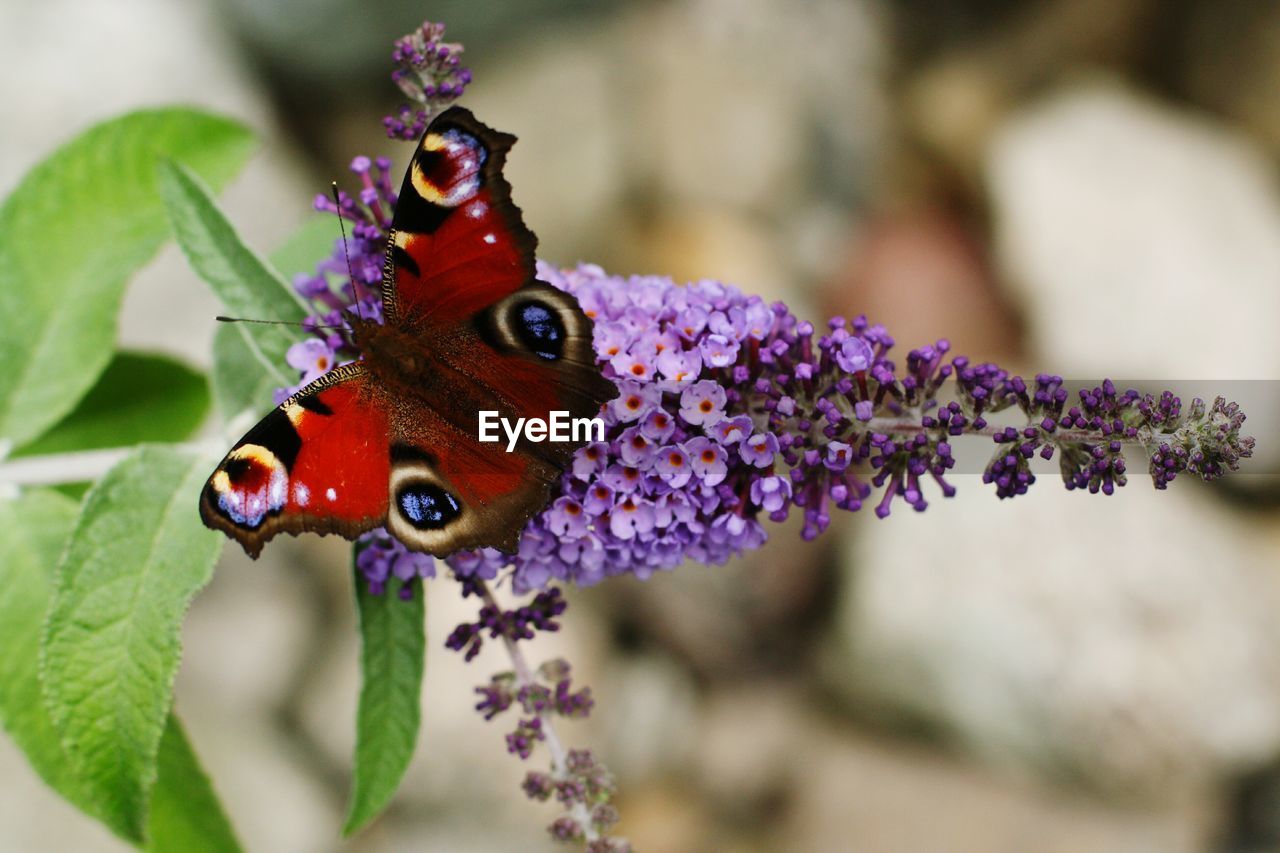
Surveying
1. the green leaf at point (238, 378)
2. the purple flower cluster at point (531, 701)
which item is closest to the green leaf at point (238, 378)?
the green leaf at point (238, 378)

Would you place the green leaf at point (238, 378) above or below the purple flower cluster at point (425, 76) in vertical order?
below

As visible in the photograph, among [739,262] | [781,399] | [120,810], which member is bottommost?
[120,810]

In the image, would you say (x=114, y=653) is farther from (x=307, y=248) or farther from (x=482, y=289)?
(x=307, y=248)

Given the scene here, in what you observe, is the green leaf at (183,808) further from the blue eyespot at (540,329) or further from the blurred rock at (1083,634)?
the blurred rock at (1083,634)

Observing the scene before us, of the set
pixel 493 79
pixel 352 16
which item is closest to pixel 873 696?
pixel 493 79

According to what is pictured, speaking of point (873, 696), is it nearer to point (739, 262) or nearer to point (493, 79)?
point (739, 262)

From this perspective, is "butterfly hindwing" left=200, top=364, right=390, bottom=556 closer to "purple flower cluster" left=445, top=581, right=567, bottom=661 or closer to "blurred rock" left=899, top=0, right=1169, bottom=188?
"purple flower cluster" left=445, top=581, right=567, bottom=661
